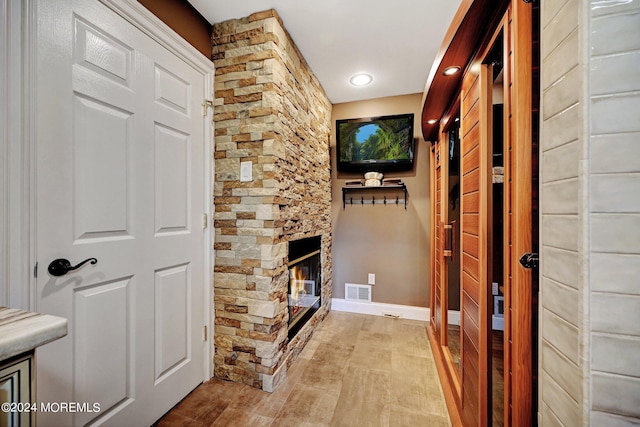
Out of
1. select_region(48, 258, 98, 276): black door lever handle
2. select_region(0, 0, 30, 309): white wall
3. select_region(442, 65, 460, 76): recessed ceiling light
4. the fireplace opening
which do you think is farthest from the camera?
the fireplace opening

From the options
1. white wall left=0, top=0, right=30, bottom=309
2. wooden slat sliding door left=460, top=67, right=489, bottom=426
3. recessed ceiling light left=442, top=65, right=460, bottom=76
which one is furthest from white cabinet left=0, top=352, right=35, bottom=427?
recessed ceiling light left=442, top=65, right=460, bottom=76

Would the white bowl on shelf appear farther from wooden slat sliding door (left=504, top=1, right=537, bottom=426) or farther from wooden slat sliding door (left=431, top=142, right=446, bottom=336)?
wooden slat sliding door (left=504, top=1, right=537, bottom=426)

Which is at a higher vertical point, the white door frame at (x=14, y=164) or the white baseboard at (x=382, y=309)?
the white door frame at (x=14, y=164)

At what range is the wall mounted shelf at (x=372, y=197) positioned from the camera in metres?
3.01

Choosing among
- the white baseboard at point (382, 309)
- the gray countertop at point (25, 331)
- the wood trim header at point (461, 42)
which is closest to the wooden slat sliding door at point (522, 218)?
the wood trim header at point (461, 42)

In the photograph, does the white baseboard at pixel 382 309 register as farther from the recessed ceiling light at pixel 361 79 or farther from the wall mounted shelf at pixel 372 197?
the recessed ceiling light at pixel 361 79

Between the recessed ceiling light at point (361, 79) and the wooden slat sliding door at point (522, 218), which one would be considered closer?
the wooden slat sliding door at point (522, 218)

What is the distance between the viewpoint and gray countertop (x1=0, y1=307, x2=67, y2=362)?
0.50 meters

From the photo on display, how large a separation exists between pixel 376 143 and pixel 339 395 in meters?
2.42

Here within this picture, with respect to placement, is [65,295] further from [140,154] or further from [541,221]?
[541,221]

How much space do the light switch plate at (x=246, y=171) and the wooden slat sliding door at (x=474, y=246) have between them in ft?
4.26

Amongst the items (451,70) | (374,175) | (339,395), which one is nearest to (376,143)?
(374,175)

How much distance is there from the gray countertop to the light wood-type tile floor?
1214 mm

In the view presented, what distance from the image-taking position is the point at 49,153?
99 cm
